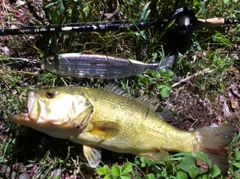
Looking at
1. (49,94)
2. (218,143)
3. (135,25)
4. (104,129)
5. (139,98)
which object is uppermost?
(135,25)

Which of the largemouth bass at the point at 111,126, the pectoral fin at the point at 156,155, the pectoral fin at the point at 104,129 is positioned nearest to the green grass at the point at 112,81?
the pectoral fin at the point at 156,155

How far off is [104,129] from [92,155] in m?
0.38

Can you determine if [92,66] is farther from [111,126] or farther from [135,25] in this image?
[111,126]

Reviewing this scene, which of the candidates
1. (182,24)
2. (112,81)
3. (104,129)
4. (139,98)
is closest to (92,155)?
(104,129)

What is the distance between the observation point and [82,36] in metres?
4.08

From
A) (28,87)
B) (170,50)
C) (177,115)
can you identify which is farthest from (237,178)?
(28,87)

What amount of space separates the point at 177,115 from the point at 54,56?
1414 millimetres

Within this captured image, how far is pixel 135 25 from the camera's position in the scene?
388 cm

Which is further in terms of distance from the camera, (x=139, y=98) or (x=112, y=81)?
(x=112, y=81)

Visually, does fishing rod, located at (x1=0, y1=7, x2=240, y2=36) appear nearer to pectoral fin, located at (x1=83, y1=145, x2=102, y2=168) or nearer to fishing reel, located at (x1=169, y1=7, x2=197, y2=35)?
fishing reel, located at (x1=169, y1=7, x2=197, y2=35)

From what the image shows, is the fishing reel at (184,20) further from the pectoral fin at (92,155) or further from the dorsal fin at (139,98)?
the pectoral fin at (92,155)

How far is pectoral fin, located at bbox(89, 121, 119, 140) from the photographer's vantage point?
11.0 feet

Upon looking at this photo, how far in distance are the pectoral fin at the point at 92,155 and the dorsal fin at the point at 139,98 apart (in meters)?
0.58

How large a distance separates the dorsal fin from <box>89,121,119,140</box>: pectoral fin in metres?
0.37
